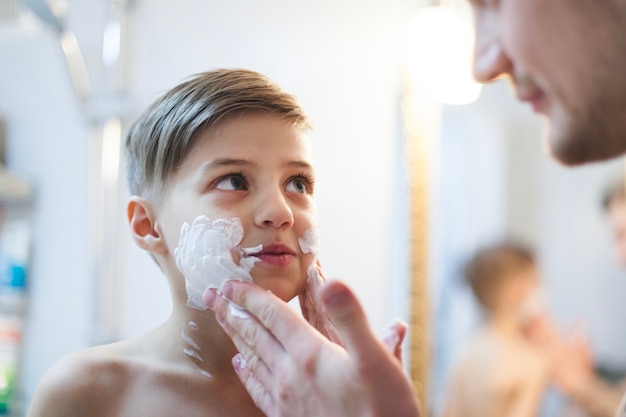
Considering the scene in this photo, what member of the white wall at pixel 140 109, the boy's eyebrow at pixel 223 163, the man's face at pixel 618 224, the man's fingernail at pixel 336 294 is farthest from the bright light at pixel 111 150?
the man's face at pixel 618 224

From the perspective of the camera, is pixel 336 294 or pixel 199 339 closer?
pixel 336 294

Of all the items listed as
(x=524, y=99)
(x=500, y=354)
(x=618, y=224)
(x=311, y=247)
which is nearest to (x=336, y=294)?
(x=311, y=247)

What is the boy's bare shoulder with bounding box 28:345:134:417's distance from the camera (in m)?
0.50

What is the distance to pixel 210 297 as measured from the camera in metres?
0.52

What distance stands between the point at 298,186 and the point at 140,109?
0.50 ft

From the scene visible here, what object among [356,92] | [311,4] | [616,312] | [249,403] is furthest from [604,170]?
[249,403]

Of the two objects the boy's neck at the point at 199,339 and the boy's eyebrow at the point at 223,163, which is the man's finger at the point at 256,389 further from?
the boy's eyebrow at the point at 223,163

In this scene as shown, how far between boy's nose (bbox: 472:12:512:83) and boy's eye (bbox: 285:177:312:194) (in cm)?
16

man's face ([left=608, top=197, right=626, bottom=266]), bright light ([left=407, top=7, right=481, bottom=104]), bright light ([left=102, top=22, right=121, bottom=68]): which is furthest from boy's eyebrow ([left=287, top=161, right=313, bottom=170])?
man's face ([left=608, top=197, right=626, bottom=266])

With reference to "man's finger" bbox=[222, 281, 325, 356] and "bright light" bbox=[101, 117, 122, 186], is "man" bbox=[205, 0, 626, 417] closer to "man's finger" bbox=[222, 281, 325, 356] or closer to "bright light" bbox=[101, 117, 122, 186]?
"man's finger" bbox=[222, 281, 325, 356]

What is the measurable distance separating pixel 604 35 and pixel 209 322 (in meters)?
0.36

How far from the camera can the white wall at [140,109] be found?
0.60 m

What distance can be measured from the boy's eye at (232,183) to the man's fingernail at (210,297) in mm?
78

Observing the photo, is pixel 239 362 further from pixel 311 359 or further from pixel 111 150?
pixel 111 150
